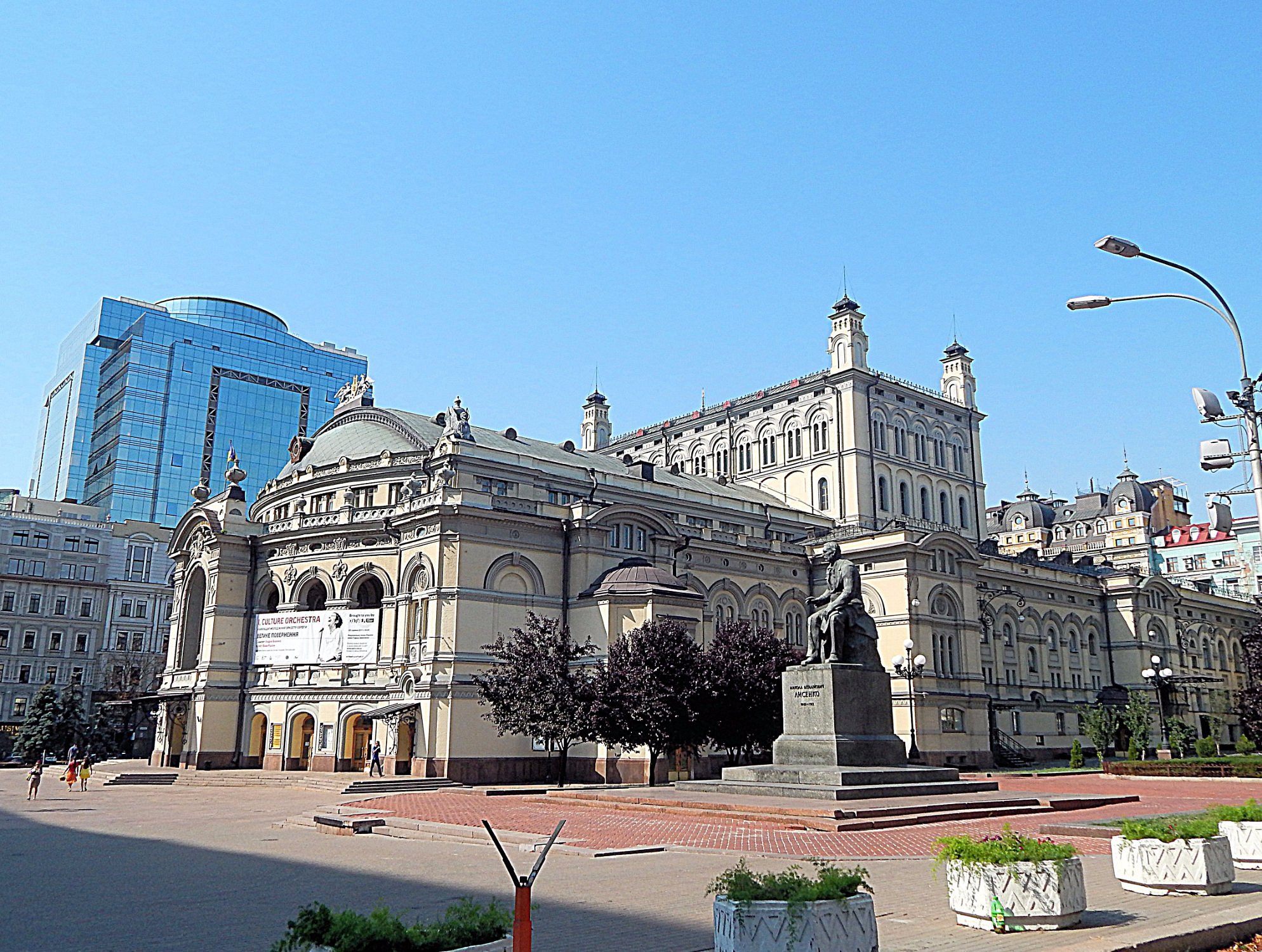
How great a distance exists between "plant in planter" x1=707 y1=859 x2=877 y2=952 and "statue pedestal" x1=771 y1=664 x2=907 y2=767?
1650cm

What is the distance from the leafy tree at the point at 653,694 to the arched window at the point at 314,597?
19.1 m

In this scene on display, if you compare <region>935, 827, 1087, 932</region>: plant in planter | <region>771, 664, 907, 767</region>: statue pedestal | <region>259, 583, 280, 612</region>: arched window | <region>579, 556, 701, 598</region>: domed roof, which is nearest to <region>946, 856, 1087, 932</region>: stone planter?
<region>935, 827, 1087, 932</region>: plant in planter

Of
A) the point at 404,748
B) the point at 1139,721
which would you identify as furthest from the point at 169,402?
the point at 1139,721

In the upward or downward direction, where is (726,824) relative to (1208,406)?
downward

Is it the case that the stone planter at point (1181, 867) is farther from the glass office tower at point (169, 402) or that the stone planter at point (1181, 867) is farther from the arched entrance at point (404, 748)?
the glass office tower at point (169, 402)

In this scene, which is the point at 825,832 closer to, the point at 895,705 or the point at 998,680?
the point at 895,705

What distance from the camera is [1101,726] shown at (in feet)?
195

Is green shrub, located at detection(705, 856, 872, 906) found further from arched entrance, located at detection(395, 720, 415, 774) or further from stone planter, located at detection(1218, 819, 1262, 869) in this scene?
arched entrance, located at detection(395, 720, 415, 774)

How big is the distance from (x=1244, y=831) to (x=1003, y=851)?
18.7ft

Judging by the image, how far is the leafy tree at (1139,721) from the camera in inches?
2147

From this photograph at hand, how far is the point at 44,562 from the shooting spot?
8119cm

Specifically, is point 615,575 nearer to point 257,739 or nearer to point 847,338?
point 257,739

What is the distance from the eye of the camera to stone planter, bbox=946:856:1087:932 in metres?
9.83

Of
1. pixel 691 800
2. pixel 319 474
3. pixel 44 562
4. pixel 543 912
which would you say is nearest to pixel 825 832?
pixel 691 800
